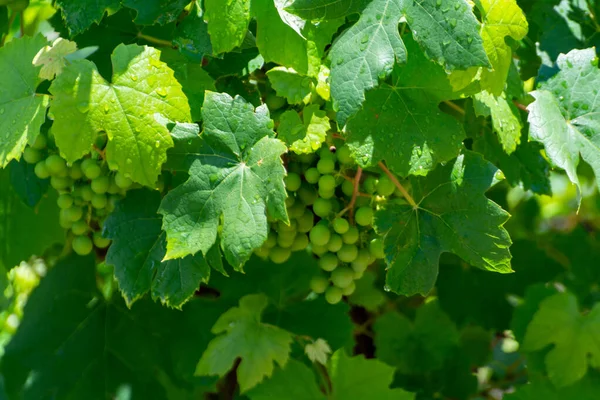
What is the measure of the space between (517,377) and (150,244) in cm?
126

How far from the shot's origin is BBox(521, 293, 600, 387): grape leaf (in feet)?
4.58

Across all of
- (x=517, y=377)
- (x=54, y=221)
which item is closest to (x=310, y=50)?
(x=54, y=221)

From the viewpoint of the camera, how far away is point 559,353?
1.41 meters

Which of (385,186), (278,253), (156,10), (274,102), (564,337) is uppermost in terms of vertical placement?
(156,10)

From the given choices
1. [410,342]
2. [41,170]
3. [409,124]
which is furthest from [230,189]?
[410,342]

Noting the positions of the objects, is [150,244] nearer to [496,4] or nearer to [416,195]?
[416,195]

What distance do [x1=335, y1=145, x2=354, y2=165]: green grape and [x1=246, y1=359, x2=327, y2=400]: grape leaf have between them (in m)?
0.52

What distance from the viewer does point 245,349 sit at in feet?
4.08

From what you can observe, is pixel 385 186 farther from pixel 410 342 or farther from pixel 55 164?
pixel 410 342

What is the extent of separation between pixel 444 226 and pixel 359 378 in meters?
0.48

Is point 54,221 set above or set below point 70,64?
below

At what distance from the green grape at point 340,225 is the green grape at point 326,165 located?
0.28 ft

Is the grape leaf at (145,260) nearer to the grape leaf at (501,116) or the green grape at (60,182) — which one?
the green grape at (60,182)

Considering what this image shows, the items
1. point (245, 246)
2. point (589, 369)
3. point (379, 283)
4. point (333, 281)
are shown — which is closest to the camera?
point (245, 246)
